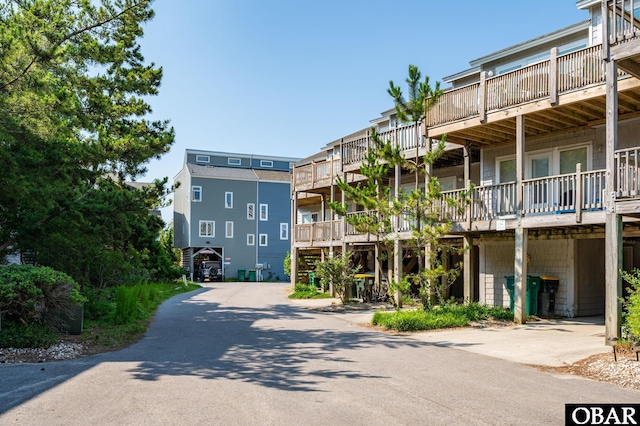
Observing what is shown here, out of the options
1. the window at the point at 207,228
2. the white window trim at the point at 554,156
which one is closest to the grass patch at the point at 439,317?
the white window trim at the point at 554,156

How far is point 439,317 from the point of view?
47.0ft

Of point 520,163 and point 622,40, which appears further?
point 520,163

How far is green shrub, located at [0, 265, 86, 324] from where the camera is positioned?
10125 mm

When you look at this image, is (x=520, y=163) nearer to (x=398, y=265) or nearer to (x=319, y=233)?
(x=398, y=265)

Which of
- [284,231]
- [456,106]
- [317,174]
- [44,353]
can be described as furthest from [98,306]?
[284,231]

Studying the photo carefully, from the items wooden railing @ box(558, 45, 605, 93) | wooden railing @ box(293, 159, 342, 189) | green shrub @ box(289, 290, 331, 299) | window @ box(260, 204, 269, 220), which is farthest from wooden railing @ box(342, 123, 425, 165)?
window @ box(260, 204, 269, 220)

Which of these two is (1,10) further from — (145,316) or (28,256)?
(145,316)

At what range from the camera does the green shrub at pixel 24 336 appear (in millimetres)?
10195

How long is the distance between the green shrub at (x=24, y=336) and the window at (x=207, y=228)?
1395 inches

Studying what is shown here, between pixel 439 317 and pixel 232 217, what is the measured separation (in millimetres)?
35012

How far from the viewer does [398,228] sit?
61.0ft

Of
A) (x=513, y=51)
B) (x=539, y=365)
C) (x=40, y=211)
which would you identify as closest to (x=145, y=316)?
(x=40, y=211)

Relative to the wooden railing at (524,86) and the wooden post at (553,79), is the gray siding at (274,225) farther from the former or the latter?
the wooden post at (553,79)

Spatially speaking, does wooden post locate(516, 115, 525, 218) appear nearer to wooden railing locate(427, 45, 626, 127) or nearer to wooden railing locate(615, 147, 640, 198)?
wooden railing locate(427, 45, 626, 127)
